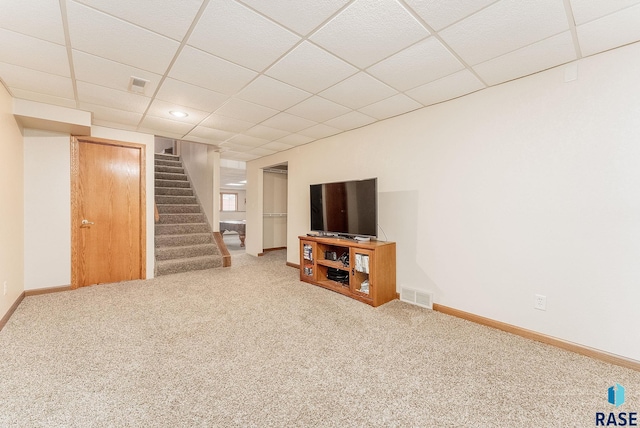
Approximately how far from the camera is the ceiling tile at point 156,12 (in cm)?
155

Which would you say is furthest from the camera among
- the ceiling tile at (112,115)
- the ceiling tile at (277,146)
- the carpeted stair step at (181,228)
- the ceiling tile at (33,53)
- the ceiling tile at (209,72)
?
the carpeted stair step at (181,228)

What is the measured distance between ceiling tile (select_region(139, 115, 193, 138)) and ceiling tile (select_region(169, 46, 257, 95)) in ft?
4.62

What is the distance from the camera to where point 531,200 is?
2.36m

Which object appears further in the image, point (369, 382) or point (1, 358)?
point (1, 358)

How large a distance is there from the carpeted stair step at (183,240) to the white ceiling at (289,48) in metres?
2.60

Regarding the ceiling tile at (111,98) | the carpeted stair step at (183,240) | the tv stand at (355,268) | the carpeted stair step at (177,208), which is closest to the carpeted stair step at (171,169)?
the carpeted stair step at (177,208)

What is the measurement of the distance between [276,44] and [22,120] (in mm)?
3307

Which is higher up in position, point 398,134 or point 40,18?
point 40,18

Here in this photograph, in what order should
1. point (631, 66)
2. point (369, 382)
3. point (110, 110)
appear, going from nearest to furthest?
point (369, 382) → point (631, 66) → point (110, 110)

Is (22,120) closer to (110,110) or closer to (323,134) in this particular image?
(110,110)

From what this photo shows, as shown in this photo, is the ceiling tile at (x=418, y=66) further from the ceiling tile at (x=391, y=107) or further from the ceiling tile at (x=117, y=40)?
the ceiling tile at (x=117, y=40)

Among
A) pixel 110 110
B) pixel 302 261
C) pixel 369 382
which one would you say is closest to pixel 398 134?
pixel 302 261

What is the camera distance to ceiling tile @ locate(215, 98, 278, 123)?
3.05m

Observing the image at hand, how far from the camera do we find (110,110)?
325cm
